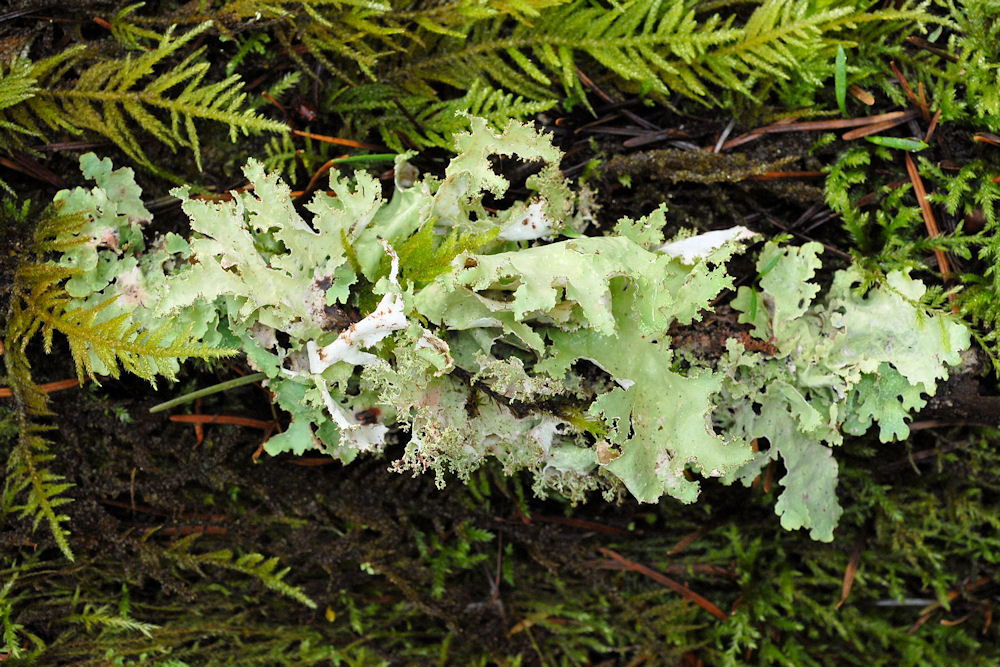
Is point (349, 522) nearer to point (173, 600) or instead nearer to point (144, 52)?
point (173, 600)

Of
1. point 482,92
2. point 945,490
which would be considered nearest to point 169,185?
point 482,92

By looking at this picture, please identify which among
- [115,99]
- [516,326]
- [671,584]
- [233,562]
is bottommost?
[671,584]

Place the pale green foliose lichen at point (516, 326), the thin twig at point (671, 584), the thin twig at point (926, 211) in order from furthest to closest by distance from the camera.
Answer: the thin twig at point (671, 584) < the thin twig at point (926, 211) < the pale green foliose lichen at point (516, 326)

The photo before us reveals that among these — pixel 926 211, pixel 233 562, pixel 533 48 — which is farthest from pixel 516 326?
pixel 926 211

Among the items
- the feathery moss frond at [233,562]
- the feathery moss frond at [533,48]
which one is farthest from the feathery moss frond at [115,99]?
the feathery moss frond at [233,562]

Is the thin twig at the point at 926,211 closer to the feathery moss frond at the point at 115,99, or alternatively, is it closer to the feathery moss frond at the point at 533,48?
the feathery moss frond at the point at 533,48

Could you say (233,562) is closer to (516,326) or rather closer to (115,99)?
(516,326)

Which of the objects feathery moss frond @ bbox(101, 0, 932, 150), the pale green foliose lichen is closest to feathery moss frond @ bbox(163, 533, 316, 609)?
the pale green foliose lichen

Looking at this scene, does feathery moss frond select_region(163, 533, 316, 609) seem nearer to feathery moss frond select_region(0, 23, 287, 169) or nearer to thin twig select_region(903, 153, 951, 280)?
feathery moss frond select_region(0, 23, 287, 169)

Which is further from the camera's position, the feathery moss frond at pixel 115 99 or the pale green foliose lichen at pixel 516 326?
the feathery moss frond at pixel 115 99
